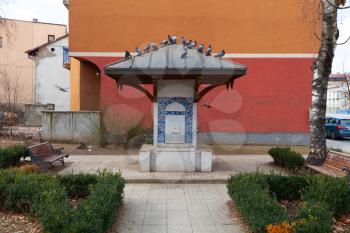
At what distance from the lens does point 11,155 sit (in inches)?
456

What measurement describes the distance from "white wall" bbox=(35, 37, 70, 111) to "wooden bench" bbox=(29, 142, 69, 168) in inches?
1133

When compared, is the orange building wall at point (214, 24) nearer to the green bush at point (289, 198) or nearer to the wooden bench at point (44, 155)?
the wooden bench at point (44, 155)

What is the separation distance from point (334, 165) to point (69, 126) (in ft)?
43.0

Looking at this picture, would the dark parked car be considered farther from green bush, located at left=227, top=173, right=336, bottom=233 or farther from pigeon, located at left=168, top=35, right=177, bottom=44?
green bush, located at left=227, top=173, right=336, bottom=233

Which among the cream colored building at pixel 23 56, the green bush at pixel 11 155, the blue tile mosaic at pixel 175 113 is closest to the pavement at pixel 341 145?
the blue tile mosaic at pixel 175 113

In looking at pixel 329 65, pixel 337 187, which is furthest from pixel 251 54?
pixel 337 187

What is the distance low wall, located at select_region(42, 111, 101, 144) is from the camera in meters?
19.2

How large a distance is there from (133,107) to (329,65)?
11028mm

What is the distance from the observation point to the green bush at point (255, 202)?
5316 millimetres

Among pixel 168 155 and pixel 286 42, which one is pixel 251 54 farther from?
pixel 168 155

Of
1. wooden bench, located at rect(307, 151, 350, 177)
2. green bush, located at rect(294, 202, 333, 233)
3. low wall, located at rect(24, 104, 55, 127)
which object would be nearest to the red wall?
wooden bench, located at rect(307, 151, 350, 177)

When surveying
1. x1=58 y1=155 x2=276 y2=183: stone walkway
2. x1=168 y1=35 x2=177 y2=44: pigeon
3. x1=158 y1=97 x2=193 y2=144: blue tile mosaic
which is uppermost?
x1=168 y1=35 x2=177 y2=44: pigeon

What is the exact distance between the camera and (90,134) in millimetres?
19141

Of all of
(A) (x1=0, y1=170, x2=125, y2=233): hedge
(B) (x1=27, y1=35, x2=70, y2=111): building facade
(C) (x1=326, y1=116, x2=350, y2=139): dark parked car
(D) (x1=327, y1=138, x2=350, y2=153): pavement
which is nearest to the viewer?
(A) (x1=0, y1=170, x2=125, y2=233): hedge
